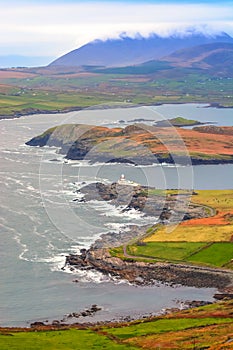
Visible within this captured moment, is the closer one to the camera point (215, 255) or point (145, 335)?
point (145, 335)

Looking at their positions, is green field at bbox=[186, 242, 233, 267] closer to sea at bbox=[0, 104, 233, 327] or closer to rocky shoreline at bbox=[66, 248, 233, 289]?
rocky shoreline at bbox=[66, 248, 233, 289]

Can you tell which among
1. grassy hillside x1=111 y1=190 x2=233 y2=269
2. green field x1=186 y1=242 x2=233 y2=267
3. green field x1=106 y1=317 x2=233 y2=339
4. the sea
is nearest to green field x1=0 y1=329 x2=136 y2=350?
green field x1=106 y1=317 x2=233 y2=339

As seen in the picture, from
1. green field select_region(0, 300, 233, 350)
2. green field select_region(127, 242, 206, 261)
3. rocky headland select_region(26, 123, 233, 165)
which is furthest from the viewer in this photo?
rocky headland select_region(26, 123, 233, 165)

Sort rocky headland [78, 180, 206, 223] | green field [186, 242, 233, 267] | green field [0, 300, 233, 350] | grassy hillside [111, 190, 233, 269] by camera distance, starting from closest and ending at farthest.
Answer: green field [0, 300, 233, 350], green field [186, 242, 233, 267], grassy hillside [111, 190, 233, 269], rocky headland [78, 180, 206, 223]

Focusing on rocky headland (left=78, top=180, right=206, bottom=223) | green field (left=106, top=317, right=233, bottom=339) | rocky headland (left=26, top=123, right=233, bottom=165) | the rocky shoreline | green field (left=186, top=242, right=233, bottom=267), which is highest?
rocky headland (left=26, top=123, right=233, bottom=165)

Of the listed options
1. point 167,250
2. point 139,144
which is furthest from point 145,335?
point 139,144

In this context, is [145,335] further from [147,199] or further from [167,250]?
[147,199]

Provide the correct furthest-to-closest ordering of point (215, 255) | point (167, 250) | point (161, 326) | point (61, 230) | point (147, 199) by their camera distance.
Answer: point (147, 199) → point (61, 230) → point (167, 250) → point (215, 255) → point (161, 326)

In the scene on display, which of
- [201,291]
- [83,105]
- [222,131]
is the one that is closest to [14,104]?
[83,105]
